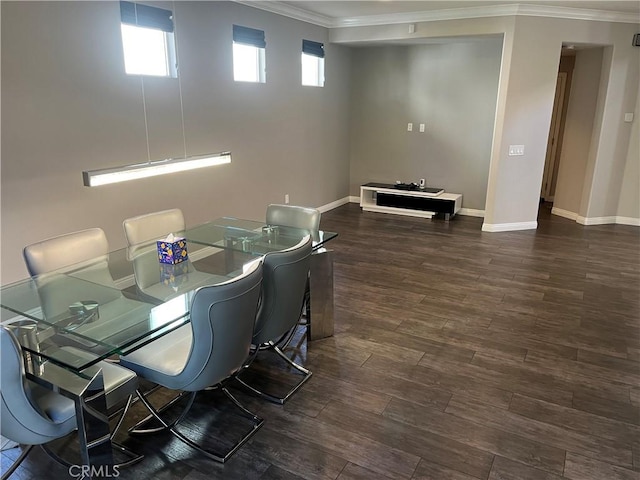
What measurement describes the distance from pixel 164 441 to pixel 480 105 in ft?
20.2

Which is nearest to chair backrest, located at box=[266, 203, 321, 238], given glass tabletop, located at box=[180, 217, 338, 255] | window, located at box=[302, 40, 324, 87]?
glass tabletop, located at box=[180, 217, 338, 255]

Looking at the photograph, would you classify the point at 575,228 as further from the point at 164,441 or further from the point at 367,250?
the point at 164,441

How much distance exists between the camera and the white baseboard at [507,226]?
20.2 ft

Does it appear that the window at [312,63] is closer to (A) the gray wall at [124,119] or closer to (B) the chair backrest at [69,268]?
(A) the gray wall at [124,119]

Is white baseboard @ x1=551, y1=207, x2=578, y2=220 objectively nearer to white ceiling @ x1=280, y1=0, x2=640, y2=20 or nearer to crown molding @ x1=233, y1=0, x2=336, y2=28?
white ceiling @ x1=280, y1=0, x2=640, y2=20

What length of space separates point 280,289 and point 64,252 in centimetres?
136

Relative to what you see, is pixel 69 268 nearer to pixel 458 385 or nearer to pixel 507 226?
pixel 458 385

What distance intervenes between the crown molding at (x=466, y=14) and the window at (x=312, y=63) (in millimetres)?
307

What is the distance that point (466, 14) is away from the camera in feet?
18.4

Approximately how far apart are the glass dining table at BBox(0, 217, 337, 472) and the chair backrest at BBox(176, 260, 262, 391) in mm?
218

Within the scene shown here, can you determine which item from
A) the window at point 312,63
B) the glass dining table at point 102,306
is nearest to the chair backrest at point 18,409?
the glass dining table at point 102,306

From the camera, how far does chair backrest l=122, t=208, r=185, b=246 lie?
313 cm

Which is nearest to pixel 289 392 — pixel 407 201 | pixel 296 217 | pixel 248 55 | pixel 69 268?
pixel 296 217

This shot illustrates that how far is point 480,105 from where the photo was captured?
664 centimetres
